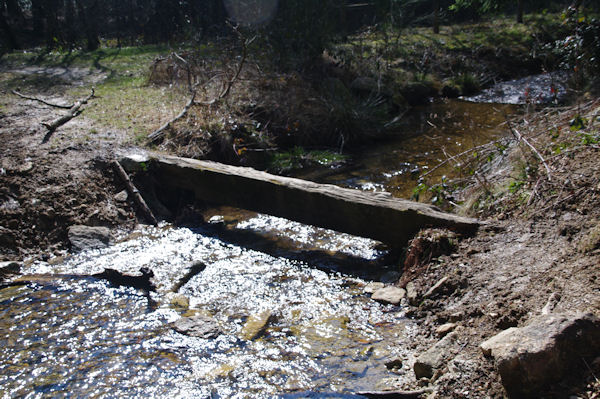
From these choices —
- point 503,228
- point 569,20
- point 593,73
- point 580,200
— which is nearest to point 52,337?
point 503,228

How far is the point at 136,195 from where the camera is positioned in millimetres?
5891

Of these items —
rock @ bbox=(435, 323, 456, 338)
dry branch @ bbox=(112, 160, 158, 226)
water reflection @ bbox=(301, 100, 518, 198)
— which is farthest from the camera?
water reflection @ bbox=(301, 100, 518, 198)

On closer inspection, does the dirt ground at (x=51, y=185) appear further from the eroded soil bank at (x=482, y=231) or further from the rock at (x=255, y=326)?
the rock at (x=255, y=326)

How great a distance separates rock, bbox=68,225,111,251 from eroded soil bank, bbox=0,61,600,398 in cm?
13

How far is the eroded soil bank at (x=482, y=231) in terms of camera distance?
2.79 m

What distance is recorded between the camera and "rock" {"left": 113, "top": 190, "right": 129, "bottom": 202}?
5844mm

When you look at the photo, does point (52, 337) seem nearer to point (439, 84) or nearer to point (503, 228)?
point (503, 228)

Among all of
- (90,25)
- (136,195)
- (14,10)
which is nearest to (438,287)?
(136,195)

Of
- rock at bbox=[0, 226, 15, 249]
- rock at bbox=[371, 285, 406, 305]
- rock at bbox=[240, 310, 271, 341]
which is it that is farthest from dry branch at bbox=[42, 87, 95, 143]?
rock at bbox=[371, 285, 406, 305]

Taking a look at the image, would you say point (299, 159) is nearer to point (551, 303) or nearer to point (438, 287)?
point (438, 287)

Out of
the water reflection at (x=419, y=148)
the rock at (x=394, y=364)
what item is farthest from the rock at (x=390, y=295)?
the water reflection at (x=419, y=148)

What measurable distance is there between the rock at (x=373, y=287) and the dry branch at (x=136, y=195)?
286 centimetres

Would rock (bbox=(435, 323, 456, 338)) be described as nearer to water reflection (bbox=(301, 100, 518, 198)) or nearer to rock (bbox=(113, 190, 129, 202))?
water reflection (bbox=(301, 100, 518, 198))

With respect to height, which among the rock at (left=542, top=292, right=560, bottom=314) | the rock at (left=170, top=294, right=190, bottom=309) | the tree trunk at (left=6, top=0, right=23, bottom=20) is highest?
the tree trunk at (left=6, top=0, right=23, bottom=20)
